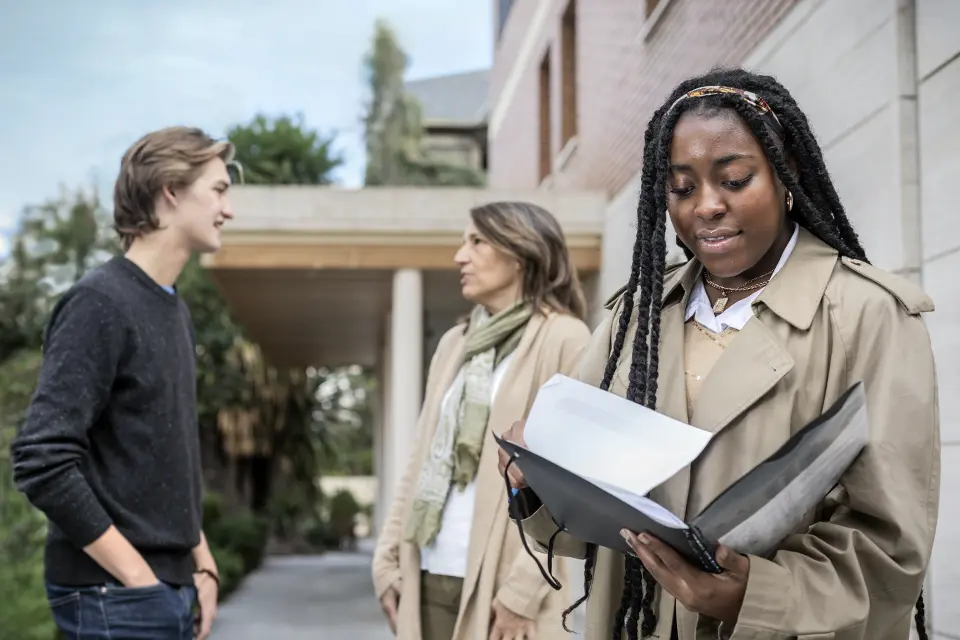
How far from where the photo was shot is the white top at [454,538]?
3268mm

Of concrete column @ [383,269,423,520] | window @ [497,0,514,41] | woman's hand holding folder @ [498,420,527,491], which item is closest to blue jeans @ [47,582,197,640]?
woman's hand holding folder @ [498,420,527,491]

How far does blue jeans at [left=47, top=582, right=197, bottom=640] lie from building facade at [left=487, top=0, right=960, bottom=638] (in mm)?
1699

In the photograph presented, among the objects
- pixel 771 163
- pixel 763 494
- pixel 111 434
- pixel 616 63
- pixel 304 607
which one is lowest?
pixel 304 607

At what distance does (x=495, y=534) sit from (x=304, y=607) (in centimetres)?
872

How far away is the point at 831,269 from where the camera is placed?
1.68 m

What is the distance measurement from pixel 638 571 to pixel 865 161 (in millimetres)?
3324

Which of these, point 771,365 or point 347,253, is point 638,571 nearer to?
point 771,365

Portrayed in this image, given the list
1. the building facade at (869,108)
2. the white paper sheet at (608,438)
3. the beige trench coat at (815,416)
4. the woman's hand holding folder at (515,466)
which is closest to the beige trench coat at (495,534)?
the building facade at (869,108)

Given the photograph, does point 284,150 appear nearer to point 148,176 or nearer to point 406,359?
point 406,359

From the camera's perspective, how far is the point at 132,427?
2.73 meters

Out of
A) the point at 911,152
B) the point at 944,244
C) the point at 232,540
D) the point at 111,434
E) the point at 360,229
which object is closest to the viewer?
the point at 111,434

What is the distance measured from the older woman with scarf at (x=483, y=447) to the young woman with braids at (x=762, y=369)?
125 cm

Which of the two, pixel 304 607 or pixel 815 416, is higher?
pixel 815 416

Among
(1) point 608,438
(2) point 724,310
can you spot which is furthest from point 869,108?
(1) point 608,438
